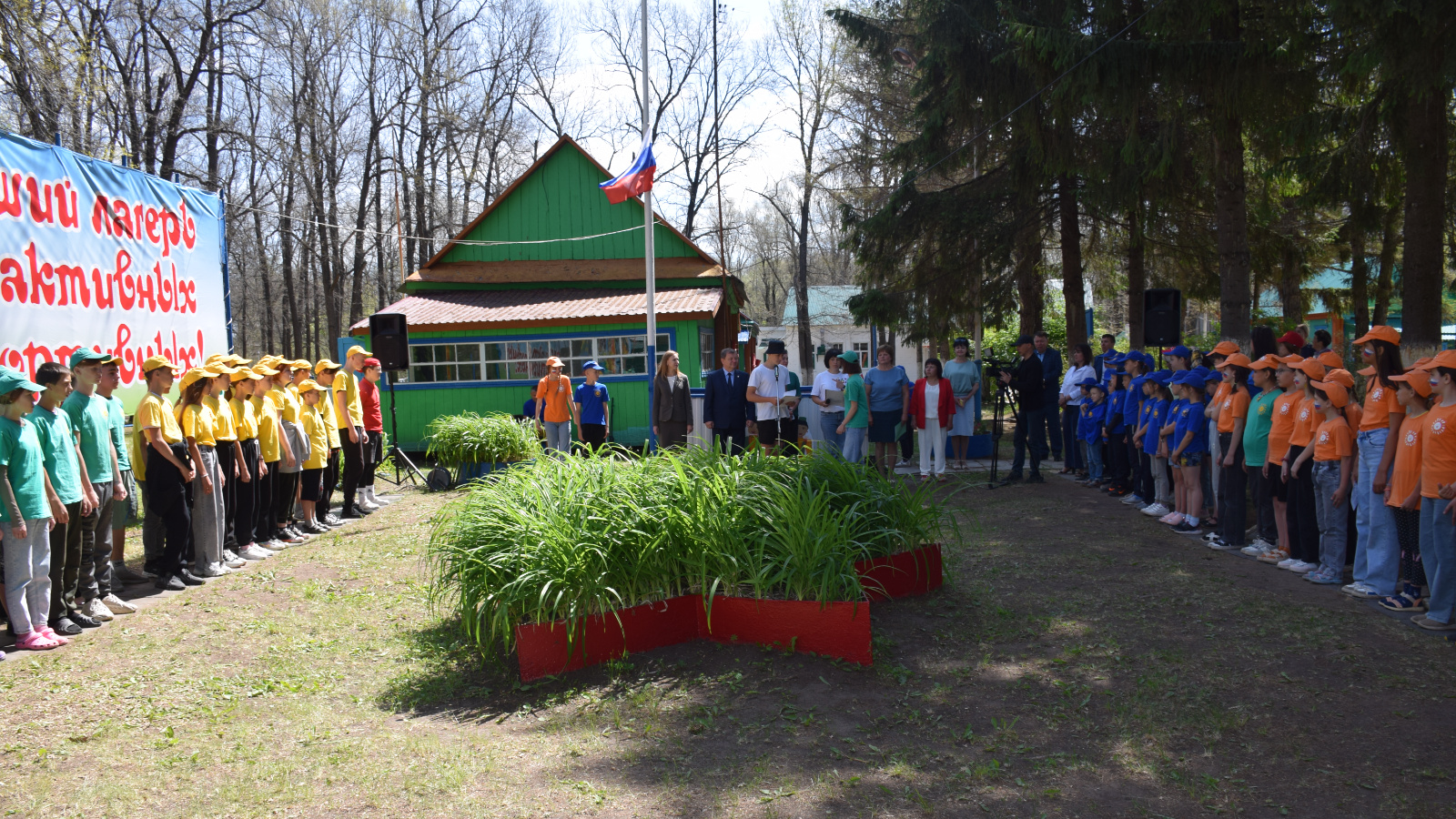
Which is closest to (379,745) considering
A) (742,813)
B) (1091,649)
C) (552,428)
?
(742,813)

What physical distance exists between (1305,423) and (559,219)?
16.6 meters

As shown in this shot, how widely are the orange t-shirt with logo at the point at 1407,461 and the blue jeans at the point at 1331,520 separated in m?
0.71

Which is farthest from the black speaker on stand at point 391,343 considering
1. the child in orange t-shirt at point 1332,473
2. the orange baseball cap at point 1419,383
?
the orange baseball cap at point 1419,383

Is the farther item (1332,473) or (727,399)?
(727,399)

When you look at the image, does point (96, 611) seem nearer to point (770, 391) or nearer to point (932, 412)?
point (770, 391)

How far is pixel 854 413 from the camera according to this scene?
1049 centimetres

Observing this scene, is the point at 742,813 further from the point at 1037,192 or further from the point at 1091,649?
the point at 1037,192

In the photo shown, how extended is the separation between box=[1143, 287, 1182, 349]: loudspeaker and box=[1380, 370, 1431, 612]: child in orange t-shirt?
5617mm

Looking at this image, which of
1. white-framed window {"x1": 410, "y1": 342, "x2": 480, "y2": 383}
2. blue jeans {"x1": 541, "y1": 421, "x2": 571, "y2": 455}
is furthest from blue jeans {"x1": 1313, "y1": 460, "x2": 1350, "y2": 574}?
white-framed window {"x1": 410, "y1": 342, "x2": 480, "y2": 383}

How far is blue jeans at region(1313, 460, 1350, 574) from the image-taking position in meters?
6.42

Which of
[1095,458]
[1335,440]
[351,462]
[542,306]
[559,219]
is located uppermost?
[559,219]

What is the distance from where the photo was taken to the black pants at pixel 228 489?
7984 mm

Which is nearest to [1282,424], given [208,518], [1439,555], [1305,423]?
[1305,423]

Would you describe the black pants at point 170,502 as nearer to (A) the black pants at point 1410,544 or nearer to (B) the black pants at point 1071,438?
Answer: (A) the black pants at point 1410,544
